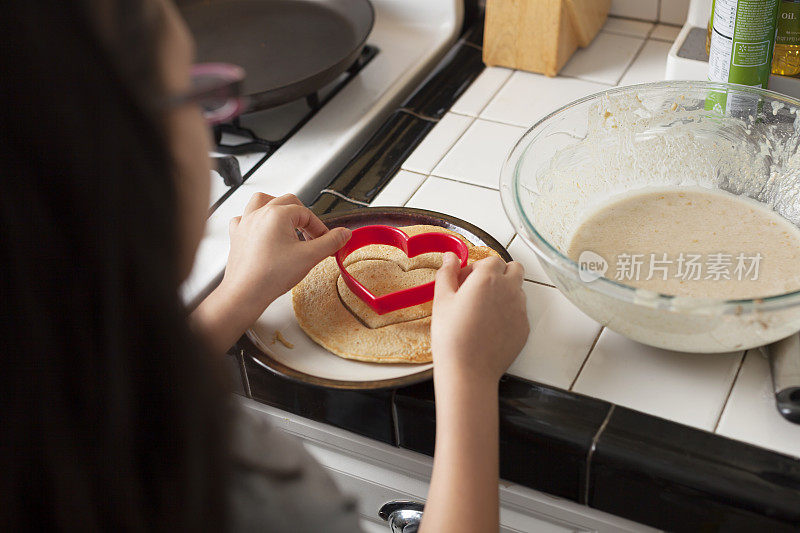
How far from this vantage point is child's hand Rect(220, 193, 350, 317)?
764 millimetres

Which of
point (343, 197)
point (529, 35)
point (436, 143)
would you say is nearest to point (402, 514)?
point (343, 197)

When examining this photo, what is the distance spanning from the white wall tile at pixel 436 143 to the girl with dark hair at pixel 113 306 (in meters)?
0.51

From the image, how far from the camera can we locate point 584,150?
0.88 metres

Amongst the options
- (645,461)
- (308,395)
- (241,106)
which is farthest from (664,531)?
(241,106)

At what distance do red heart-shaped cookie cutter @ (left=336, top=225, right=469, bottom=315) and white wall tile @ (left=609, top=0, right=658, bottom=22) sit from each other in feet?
2.25

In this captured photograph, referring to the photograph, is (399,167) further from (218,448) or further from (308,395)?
(218,448)

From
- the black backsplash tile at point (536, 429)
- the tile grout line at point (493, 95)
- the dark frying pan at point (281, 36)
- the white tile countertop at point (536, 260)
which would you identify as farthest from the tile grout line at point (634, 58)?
the black backsplash tile at point (536, 429)

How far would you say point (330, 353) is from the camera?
75cm

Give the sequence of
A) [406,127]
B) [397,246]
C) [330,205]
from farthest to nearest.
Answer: [406,127] → [330,205] → [397,246]

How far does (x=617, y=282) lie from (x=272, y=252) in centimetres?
33

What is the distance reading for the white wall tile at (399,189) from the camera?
0.94 m

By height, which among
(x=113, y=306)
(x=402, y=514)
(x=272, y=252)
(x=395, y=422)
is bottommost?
(x=402, y=514)

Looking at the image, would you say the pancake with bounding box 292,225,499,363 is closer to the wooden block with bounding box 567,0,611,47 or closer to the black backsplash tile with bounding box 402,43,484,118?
the black backsplash tile with bounding box 402,43,484,118

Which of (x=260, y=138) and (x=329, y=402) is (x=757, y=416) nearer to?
(x=329, y=402)
